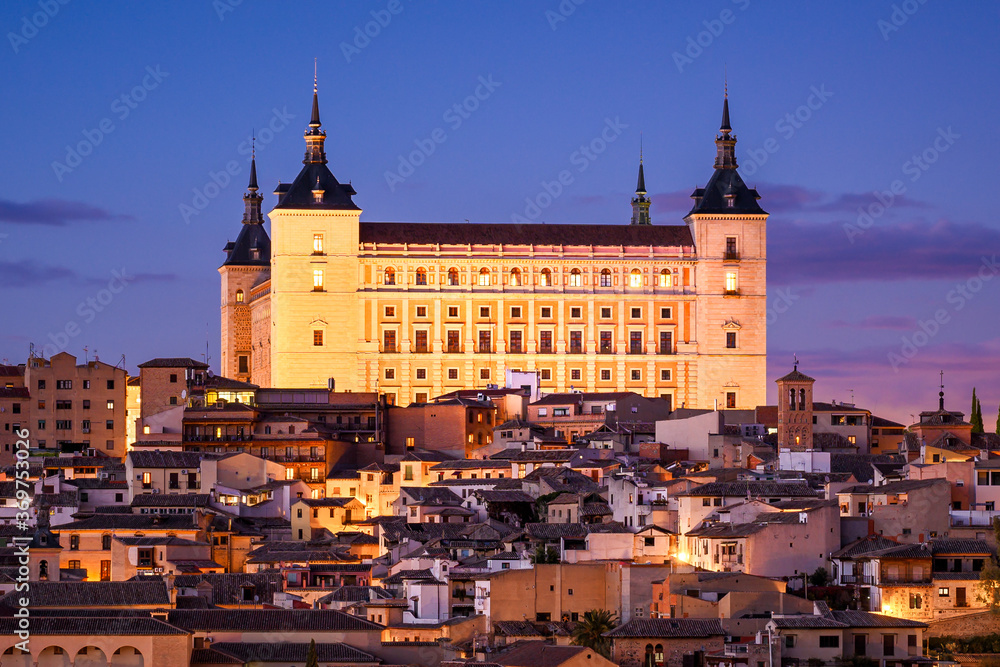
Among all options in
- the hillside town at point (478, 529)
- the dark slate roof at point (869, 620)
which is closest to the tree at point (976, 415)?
the hillside town at point (478, 529)

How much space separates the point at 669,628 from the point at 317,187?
55.1 meters

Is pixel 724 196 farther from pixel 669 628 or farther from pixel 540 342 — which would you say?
pixel 669 628

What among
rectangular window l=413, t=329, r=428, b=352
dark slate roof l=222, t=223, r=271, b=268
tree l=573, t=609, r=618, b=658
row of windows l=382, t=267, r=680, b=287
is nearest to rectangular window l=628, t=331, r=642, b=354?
row of windows l=382, t=267, r=680, b=287

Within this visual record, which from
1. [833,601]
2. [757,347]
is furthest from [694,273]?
[833,601]

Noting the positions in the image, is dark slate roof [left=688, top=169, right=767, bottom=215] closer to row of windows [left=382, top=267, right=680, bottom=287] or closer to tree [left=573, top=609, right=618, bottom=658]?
row of windows [left=382, top=267, right=680, bottom=287]

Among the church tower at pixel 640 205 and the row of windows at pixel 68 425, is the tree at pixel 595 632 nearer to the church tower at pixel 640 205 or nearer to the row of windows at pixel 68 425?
the row of windows at pixel 68 425

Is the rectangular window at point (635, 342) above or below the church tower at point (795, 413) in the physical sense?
above

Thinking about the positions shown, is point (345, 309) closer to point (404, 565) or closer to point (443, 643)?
point (404, 565)

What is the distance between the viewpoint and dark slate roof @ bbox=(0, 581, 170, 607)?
56000 mm

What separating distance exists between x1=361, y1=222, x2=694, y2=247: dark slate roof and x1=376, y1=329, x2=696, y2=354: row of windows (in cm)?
437

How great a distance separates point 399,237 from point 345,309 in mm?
4930

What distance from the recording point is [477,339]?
4173 inches

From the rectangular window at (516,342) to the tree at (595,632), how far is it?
163 feet

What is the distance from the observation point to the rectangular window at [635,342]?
4215 inches
